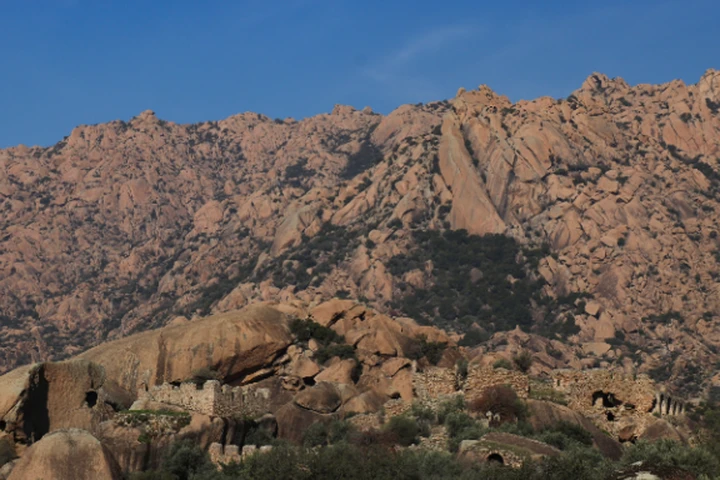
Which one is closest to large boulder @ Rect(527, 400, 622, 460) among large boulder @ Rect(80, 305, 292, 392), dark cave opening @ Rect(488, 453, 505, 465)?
dark cave opening @ Rect(488, 453, 505, 465)

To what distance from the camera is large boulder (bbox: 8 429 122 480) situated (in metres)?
37.0

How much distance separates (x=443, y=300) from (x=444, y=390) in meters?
123

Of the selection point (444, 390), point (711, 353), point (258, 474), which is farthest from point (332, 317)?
point (711, 353)

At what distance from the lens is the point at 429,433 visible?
4797 cm

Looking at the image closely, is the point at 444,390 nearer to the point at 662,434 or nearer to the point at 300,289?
the point at 662,434

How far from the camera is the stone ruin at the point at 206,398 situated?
51.1 m

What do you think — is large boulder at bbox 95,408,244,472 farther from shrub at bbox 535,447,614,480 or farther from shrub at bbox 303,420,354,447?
shrub at bbox 535,447,614,480

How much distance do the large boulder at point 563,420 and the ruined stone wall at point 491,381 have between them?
65.2 inches

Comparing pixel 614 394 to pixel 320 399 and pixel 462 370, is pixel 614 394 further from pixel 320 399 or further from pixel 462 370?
pixel 320 399

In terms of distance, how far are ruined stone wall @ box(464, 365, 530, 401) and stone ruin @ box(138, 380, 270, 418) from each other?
34.7 ft

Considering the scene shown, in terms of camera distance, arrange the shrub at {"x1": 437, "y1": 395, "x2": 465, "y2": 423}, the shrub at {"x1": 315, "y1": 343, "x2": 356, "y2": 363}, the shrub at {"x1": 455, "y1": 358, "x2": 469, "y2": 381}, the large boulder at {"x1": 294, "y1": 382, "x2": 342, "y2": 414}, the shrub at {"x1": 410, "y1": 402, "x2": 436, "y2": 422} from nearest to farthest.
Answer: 1. the shrub at {"x1": 437, "y1": 395, "x2": 465, "y2": 423}
2. the shrub at {"x1": 410, "y1": 402, "x2": 436, "y2": 422}
3. the shrub at {"x1": 455, "y1": 358, "x2": 469, "y2": 381}
4. the large boulder at {"x1": 294, "y1": 382, "x2": 342, "y2": 414}
5. the shrub at {"x1": 315, "y1": 343, "x2": 356, "y2": 363}

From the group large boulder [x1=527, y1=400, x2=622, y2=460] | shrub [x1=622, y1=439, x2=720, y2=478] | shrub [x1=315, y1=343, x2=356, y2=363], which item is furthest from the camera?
shrub [x1=315, y1=343, x2=356, y2=363]

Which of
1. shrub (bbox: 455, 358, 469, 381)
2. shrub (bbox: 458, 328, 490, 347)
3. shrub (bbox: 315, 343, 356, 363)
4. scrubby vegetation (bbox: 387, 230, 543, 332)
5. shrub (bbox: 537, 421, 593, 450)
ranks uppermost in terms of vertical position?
scrubby vegetation (bbox: 387, 230, 543, 332)

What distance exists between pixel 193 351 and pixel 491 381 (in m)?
19.9
